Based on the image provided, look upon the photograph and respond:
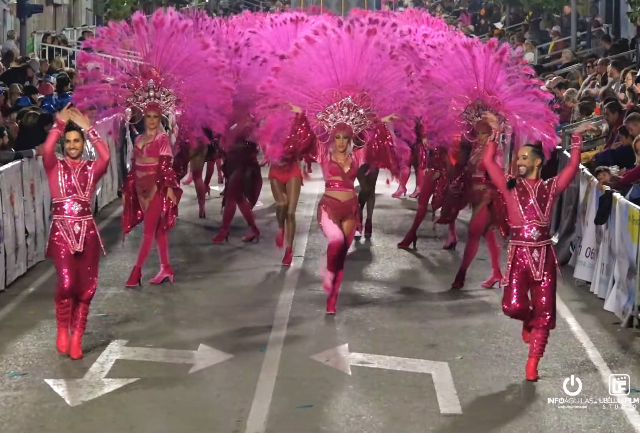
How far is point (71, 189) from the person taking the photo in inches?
367

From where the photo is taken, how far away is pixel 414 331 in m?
10.6

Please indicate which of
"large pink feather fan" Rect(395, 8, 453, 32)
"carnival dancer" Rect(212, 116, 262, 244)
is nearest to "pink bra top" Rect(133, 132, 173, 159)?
→ "carnival dancer" Rect(212, 116, 262, 244)

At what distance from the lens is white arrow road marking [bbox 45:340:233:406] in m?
8.47

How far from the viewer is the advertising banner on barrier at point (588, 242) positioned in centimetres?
1259

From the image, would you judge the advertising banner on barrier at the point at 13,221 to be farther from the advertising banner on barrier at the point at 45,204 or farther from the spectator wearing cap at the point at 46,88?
the spectator wearing cap at the point at 46,88

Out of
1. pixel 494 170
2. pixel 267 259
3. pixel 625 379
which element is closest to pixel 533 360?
pixel 625 379

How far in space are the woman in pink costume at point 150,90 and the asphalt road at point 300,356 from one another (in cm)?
70

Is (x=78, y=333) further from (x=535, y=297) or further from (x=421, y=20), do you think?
(x=421, y=20)

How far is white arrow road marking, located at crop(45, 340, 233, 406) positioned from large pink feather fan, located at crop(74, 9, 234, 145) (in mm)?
3052

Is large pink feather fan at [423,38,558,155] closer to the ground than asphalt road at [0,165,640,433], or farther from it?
farther from it

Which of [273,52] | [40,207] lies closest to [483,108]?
[273,52]

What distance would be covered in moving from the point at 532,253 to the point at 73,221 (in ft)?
11.3

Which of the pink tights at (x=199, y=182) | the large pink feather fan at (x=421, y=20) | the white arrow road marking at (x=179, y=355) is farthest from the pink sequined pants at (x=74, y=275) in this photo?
the large pink feather fan at (x=421, y=20)

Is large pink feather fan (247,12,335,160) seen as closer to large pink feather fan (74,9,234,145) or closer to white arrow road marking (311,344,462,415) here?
large pink feather fan (74,9,234,145)
